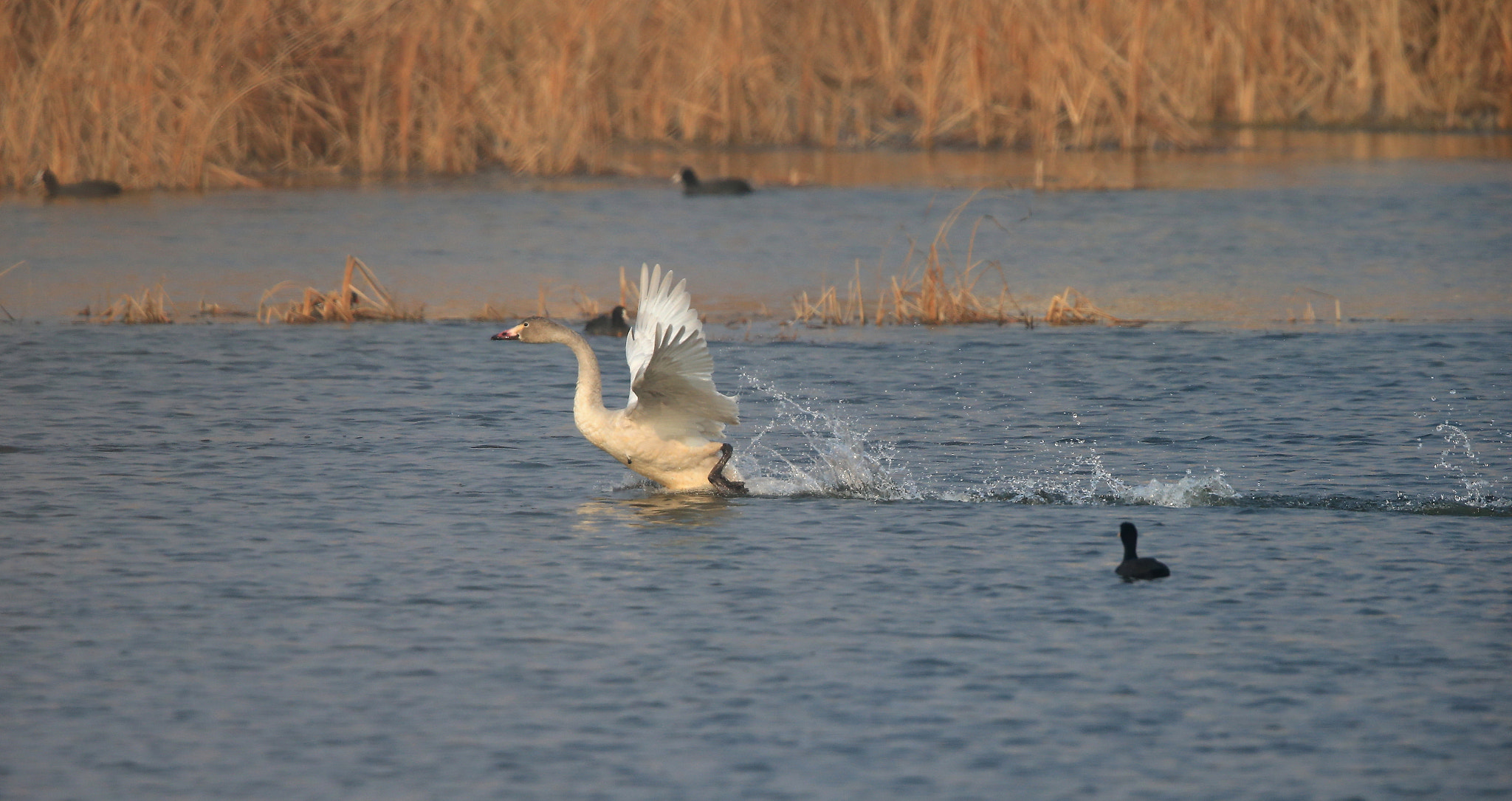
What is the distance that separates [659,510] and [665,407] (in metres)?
0.50

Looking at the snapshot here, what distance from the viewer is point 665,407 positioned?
8992mm

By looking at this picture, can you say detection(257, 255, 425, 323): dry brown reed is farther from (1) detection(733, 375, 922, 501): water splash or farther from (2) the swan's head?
(2) the swan's head

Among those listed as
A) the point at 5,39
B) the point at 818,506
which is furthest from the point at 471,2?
the point at 818,506

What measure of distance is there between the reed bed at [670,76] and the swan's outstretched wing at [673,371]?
41.0 feet

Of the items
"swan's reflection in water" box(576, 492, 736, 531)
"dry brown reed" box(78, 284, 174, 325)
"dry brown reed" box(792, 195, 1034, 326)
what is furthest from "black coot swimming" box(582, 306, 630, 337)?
"swan's reflection in water" box(576, 492, 736, 531)

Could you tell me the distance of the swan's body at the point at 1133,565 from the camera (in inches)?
286

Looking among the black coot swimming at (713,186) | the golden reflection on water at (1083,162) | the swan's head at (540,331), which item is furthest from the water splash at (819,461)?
the golden reflection on water at (1083,162)

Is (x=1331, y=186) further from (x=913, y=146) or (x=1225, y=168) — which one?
(x=913, y=146)

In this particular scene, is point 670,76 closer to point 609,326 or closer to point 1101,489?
point 609,326

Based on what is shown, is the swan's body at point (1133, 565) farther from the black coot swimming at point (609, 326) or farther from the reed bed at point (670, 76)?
the reed bed at point (670, 76)

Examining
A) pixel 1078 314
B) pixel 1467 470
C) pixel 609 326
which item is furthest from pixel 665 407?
pixel 1078 314

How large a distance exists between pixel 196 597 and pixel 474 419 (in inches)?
157

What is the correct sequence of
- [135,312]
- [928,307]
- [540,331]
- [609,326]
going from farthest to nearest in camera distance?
1. [135,312]
2. [928,307]
3. [609,326]
4. [540,331]

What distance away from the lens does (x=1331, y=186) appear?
21422mm
